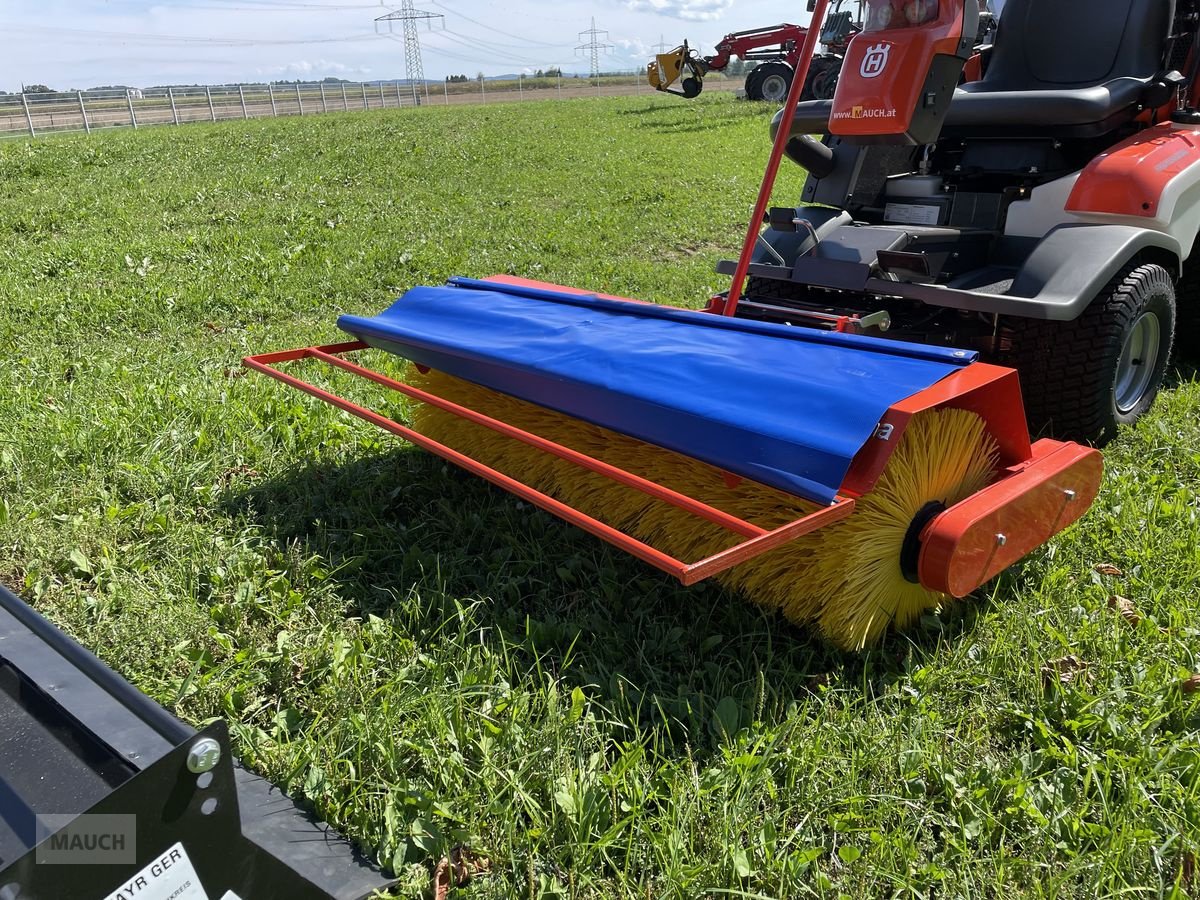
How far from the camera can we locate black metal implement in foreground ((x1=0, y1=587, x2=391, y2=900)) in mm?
950

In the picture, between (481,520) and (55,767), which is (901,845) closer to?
(55,767)

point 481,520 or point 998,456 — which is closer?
point 998,456

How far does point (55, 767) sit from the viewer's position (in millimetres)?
1156

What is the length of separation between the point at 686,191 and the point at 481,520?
782 cm

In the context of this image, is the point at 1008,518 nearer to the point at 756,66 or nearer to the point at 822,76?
the point at 822,76

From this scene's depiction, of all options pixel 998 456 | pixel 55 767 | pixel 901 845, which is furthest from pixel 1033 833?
pixel 55 767

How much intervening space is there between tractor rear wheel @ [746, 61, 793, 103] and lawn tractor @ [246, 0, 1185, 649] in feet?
53.4

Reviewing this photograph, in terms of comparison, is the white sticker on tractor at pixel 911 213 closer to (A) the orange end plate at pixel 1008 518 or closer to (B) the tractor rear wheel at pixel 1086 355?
(B) the tractor rear wheel at pixel 1086 355

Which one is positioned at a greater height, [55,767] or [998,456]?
[55,767]

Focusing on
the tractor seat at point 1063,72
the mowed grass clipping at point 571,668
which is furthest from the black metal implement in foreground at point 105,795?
the tractor seat at point 1063,72

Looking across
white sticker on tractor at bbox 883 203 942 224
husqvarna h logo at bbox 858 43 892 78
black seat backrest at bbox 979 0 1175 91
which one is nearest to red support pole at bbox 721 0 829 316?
husqvarna h logo at bbox 858 43 892 78

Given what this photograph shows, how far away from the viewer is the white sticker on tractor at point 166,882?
3.30 feet

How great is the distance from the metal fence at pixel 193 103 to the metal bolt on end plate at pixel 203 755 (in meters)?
25.2

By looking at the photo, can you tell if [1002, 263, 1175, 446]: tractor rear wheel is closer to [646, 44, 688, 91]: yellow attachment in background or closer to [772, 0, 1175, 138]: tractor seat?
[772, 0, 1175, 138]: tractor seat
